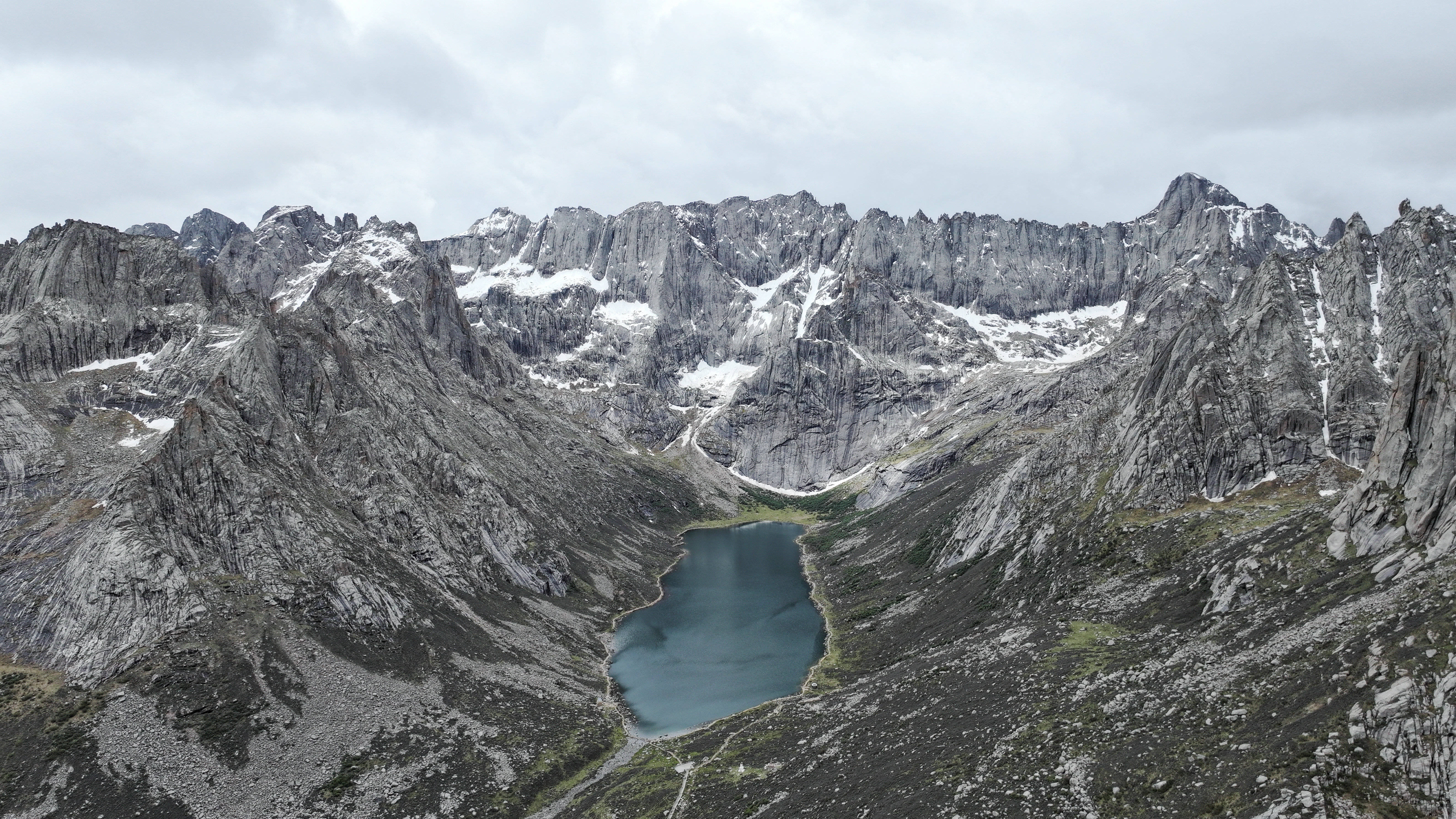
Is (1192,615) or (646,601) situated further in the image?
(646,601)

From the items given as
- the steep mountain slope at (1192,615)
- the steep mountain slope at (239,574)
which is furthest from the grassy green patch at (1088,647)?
the steep mountain slope at (239,574)

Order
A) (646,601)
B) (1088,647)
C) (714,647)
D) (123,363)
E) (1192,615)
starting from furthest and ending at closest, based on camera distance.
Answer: (646,601)
(714,647)
(123,363)
(1088,647)
(1192,615)

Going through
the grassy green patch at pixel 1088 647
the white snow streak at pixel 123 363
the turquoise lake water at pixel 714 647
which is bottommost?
the turquoise lake water at pixel 714 647

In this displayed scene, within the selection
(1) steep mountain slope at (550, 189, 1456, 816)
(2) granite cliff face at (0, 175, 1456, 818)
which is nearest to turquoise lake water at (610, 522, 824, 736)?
(2) granite cliff face at (0, 175, 1456, 818)

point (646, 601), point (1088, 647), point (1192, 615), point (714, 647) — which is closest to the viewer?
point (1192, 615)

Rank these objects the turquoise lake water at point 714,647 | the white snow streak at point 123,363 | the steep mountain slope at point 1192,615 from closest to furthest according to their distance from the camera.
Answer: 1. the steep mountain slope at point 1192,615
2. the turquoise lake water at point 714,647
3. the white snow streak at point 123,363

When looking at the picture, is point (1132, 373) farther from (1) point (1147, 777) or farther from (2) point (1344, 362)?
(1) point (1147, 777)

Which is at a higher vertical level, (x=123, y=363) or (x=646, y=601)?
(x=123, y=363)

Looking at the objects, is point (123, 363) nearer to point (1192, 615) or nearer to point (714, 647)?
point (714, 647)

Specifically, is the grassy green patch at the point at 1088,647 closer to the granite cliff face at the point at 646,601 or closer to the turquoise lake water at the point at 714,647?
the granite cliff face at the point at 646,601

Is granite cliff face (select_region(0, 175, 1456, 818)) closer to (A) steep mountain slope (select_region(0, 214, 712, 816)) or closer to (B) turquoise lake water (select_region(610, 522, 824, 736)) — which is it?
(A) steep mountain slope (select_region(0, 214, 712, 816))

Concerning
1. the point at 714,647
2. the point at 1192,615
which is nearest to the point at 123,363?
the point at 714,647
